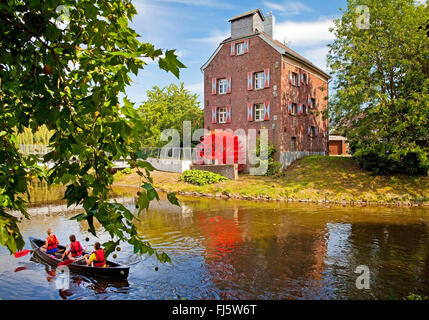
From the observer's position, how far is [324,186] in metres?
24.1

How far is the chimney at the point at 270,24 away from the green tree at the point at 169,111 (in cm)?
1643

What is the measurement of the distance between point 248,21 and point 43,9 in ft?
103

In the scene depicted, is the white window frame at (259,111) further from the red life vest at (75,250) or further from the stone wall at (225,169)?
the red life vest at (75,250)

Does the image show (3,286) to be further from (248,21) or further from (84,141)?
(248,21)

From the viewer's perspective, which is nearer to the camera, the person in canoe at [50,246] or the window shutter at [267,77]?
the person in canoe at [50,246]

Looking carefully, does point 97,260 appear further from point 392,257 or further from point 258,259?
point 392,257

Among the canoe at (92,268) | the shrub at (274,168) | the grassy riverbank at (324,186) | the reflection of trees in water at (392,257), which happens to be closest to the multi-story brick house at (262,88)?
the shrub at (274,168)

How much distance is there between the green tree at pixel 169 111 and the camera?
42.1 m

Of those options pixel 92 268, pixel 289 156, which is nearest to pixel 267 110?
pixel 289 156

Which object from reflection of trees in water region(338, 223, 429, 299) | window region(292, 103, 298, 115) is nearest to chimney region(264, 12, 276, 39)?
window region(292, 103, 298, 115)

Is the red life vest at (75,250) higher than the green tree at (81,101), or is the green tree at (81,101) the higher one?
the green tree at (81,101)

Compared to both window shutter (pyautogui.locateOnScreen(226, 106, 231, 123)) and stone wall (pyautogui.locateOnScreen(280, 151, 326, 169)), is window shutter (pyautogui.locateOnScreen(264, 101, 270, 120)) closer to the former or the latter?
stone wall (pyautogui.locateOnScreen(280, 151, 326, 169))

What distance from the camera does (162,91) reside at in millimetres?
53500

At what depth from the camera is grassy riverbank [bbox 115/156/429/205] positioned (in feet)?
71.8
